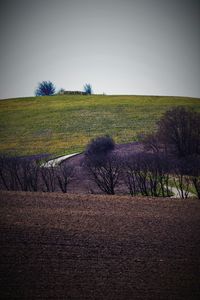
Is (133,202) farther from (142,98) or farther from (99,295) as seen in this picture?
(142,98)

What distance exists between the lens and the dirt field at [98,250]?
699cm

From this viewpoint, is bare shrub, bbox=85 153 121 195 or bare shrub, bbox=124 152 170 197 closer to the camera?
bare shrub, bbox=124 152 170 197

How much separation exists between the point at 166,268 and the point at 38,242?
11.7 feet

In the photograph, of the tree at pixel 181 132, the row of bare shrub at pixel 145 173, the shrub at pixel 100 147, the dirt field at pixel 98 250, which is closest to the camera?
the dirt field at pixel 98 250

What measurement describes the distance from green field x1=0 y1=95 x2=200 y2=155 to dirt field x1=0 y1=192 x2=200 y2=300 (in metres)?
22.1

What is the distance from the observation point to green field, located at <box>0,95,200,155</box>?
39.2m

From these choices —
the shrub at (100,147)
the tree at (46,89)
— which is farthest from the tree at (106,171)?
the tree at (46,89)

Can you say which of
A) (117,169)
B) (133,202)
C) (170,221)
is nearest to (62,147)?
(117,169)

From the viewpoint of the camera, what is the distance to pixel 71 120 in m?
50.2

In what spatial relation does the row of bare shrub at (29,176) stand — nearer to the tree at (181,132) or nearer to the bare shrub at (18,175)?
the bare shrub at (18,175)

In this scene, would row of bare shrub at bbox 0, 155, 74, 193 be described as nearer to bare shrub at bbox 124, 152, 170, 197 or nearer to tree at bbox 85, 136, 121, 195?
tree at bbox 85, 136, 121, 195

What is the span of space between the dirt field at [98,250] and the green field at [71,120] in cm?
2207

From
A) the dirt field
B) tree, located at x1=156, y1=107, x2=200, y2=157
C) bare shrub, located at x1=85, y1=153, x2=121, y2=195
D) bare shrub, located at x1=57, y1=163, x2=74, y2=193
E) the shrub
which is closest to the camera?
the dirt field

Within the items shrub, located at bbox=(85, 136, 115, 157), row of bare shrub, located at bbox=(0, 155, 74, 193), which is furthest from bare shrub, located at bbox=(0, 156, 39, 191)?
shrub, located at bbox=(85, 136, 115, 157)
